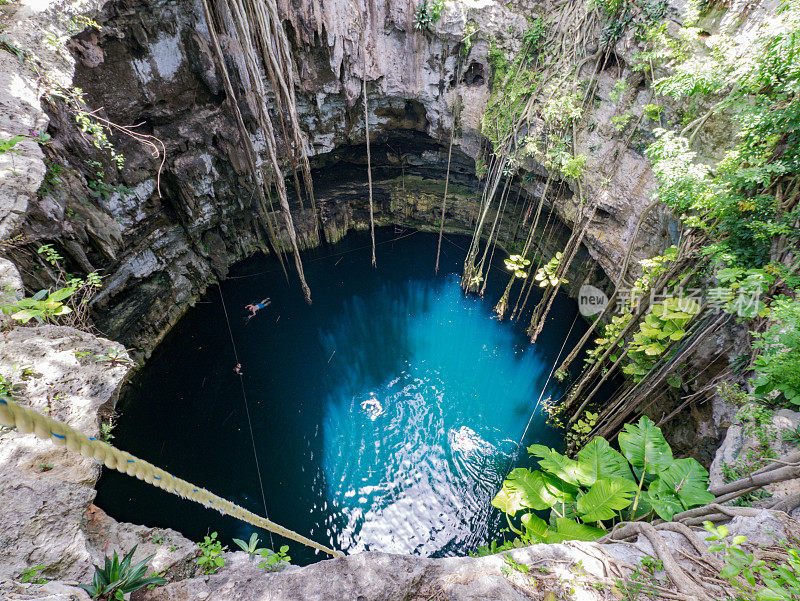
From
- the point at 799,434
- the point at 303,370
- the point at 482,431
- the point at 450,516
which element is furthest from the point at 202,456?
the point at 799,434

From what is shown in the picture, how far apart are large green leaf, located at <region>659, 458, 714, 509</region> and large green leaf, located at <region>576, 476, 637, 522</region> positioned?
265mm

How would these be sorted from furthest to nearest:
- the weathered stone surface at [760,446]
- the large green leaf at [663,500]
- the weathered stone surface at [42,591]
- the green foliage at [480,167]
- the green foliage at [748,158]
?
the green foliage at [480,167], the green foliage at [748,158], the large green leaf at [663,500], the weathered stone surface at [760,446], the weathered stone surface at [42,591]

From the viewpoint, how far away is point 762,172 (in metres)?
2.67

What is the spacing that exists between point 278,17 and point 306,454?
18.2 ft

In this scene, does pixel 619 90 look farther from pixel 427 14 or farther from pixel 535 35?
pixel 427 14

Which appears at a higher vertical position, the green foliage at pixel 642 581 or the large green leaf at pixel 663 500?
the green foliage at pixel 642 581

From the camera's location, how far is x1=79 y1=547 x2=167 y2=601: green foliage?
54.7 inches

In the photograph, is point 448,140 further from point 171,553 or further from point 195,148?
point 171,553

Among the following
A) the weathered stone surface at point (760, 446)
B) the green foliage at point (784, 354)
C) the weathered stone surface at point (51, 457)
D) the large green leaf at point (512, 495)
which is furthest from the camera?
the large green leaf at point (512, 495)

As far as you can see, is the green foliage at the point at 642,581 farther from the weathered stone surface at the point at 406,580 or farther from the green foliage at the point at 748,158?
the green foliage at the point at 748,158

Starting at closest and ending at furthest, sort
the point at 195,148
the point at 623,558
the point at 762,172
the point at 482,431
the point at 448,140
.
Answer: the point at 623,558, the point at 762,172, the point at 482,431, the point at 195,148, the point at 448,140

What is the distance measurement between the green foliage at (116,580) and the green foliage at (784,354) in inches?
136

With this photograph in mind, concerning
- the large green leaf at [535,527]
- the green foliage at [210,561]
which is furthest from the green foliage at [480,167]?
the green foliage at [210,561]

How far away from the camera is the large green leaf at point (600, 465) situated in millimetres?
2836
